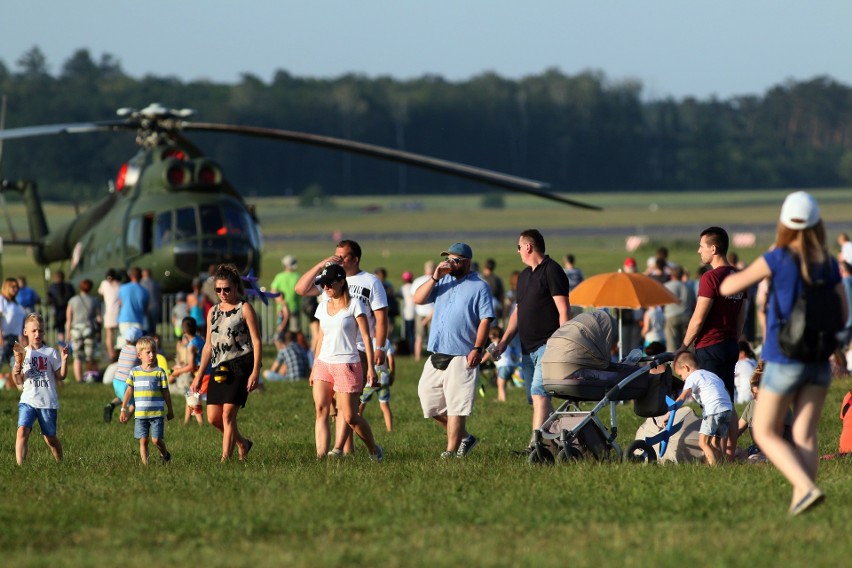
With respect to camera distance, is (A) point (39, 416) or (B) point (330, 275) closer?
(B) point (330, 275)

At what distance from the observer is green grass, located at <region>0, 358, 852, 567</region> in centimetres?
667

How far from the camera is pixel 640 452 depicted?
10578 mm

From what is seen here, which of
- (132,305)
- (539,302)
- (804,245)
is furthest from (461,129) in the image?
(804,245)

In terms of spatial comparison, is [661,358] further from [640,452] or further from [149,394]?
[149,394]

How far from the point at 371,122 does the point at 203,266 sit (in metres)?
113

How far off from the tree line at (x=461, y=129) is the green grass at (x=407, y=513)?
11229cm

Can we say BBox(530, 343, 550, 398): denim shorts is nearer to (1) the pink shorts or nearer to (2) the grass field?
(2) the grass field

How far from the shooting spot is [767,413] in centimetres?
720

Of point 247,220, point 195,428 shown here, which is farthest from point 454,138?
point 195,428

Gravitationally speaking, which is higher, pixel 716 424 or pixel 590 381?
pixel 590 381

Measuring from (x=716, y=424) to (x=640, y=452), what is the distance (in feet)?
2.51

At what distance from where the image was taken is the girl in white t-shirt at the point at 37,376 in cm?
1062

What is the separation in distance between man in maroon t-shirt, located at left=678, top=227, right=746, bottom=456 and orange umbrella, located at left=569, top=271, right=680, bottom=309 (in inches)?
224

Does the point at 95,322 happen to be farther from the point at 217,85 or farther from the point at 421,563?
the point at 217,85
